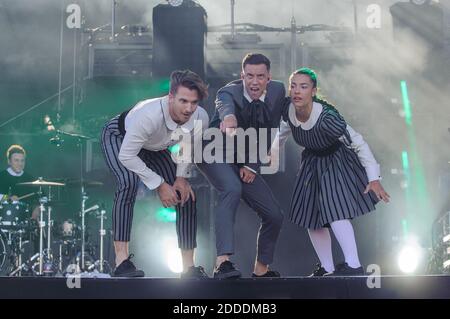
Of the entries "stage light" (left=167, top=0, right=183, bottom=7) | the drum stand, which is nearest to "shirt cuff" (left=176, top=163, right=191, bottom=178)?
the drum stand

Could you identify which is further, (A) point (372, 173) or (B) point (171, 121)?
(A) point (372, 173)

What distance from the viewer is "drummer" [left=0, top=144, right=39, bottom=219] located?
377 inches

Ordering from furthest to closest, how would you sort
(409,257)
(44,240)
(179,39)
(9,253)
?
(409,257) → (179,39) → (44,240) → (9,253)

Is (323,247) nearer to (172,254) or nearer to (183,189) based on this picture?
(183,189)

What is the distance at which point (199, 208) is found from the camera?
37.9 feet

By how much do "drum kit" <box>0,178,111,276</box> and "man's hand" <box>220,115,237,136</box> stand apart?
4887 mm

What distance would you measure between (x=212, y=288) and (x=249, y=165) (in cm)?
125

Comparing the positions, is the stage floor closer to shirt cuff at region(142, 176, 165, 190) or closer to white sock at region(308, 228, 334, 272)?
shirt cuff at region(142, 176, 165, 190)

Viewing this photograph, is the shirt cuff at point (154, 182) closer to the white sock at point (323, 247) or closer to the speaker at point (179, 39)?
the white sock at point (323, 247)

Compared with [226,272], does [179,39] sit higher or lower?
higher

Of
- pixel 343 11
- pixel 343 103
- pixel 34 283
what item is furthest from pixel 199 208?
pixel 34 283

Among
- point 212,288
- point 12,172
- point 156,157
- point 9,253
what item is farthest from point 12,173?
point 212,288

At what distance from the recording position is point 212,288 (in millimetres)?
4340
